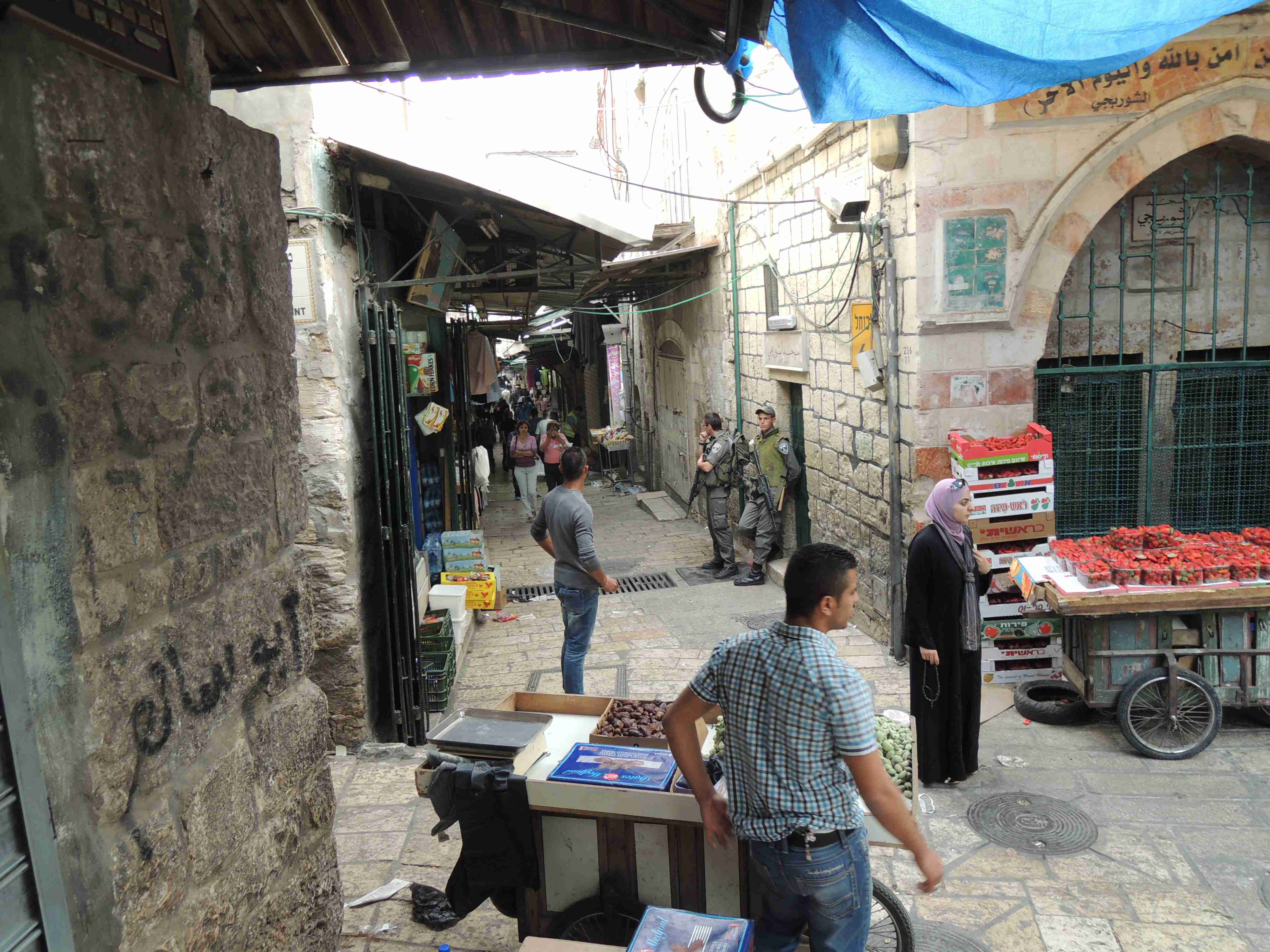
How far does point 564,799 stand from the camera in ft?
10.7

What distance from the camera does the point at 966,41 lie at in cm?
317

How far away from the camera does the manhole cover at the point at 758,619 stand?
8891 mm

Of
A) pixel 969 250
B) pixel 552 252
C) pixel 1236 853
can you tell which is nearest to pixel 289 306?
pixel 1236 853

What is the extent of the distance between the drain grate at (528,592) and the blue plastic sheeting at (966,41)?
7.85 m

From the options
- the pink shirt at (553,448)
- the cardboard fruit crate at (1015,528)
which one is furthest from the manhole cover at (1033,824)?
the pink shirt at (553,448)

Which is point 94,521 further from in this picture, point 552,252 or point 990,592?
point 552,252

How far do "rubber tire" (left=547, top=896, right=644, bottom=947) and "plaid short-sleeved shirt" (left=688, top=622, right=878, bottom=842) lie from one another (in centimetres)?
77

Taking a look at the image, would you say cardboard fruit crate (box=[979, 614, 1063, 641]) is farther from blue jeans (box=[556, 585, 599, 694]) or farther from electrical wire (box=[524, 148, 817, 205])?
electrical wire (box=[524, 148, 817, 205])

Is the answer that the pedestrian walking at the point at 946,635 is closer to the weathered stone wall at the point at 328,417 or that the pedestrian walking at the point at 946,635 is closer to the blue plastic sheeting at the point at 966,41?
the blue plastic sheeting at the point at 966,41

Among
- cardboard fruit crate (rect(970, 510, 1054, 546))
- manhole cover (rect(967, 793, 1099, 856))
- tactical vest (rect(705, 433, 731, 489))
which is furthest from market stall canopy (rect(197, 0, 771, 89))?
tactical vest (rect(705, 433, 731, 489))

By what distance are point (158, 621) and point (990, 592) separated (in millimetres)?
5794

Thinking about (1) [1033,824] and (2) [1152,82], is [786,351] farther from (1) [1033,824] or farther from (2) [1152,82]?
(1) [1033,824]

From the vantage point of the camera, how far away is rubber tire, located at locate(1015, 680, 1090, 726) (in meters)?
6.14

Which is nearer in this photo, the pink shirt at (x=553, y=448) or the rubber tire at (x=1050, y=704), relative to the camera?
the rubber tire at (x=1050, y=704)
